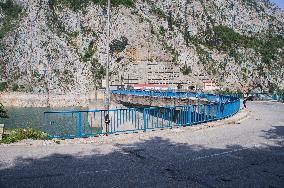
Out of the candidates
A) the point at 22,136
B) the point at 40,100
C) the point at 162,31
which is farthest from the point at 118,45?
the point at 22,136

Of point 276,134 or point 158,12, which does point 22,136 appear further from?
point 158,12

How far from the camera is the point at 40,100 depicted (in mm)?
72375

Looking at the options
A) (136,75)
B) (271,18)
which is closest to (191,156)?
(136,75)

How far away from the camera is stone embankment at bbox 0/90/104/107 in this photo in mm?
71688

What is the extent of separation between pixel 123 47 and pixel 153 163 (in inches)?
3244

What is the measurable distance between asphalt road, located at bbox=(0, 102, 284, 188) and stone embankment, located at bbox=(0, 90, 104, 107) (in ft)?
196

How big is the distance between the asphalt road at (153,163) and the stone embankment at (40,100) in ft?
196

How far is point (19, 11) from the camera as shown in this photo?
93.9 metres

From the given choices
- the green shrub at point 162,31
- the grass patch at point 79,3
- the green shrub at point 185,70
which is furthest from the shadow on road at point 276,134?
the grass patch at point 79,3

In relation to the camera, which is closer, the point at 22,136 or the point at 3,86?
the point at 22,136

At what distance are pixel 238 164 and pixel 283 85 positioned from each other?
101 metres

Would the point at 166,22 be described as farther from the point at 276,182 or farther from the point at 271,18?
the point at 276,182

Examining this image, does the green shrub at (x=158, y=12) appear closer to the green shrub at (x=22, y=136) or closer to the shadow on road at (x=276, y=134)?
the shadow on road at (x=276, y=134)

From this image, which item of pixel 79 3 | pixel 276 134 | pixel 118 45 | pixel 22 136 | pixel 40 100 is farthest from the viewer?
pixel 79 3
